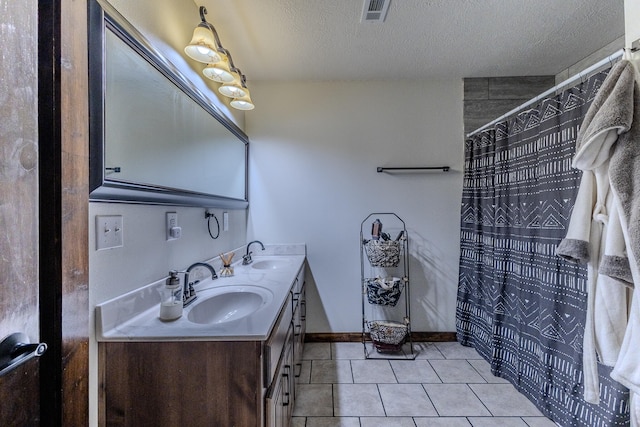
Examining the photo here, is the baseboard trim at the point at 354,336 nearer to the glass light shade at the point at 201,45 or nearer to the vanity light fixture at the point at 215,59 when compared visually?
the vanity light fixture at the point at 215,59

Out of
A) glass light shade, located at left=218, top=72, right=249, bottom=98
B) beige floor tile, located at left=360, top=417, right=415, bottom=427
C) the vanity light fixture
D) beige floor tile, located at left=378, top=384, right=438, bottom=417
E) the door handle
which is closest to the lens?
the door handle

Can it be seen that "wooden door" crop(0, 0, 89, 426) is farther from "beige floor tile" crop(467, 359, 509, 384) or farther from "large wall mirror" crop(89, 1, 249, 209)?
"beige floor tile" crop(467, 359, 509, 384)

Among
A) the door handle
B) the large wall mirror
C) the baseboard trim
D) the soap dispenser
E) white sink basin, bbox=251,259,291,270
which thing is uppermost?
the large wall mirror

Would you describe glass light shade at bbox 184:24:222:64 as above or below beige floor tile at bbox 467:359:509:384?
above

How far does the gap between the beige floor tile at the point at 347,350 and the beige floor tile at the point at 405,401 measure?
449 mm

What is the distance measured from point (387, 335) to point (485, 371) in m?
0.75

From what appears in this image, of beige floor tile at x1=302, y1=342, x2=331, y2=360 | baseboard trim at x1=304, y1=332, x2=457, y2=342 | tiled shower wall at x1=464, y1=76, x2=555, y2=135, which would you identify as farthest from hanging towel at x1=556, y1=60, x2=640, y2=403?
beige floor tile at x1=302, y1=342, x2=331, y2=360

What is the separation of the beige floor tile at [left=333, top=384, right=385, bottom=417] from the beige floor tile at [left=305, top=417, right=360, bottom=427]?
0.03 metres

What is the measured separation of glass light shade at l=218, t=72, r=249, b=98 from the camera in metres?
1.90

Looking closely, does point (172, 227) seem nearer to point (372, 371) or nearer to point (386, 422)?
point (386, 422)

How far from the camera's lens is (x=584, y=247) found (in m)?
1.25

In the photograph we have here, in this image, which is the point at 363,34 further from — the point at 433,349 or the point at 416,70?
the point at 433,349

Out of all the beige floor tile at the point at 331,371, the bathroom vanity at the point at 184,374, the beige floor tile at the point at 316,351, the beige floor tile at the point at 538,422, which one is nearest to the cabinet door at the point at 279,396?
the bathroom vanity at the point at 184,374

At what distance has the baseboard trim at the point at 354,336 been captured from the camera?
273cm
